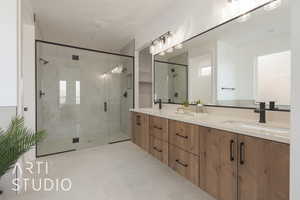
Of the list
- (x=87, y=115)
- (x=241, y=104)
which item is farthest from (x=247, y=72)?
(x=87, y=115)

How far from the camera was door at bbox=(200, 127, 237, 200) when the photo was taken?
118 cm

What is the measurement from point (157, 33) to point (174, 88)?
1.11 m

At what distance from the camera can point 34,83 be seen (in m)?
2.63

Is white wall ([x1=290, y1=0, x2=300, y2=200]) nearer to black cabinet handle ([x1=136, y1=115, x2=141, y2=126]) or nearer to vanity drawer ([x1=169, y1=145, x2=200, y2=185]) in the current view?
vanity drawer ([x1=169, y1=145, x2=200, y2=185])

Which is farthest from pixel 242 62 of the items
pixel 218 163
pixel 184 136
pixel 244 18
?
pixel 218 163

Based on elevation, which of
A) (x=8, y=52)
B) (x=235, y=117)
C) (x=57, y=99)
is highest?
(x=8, y=52)

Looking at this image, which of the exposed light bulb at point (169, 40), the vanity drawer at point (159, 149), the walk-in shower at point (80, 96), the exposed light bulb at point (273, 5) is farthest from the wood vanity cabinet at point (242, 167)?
the walk-in shower at point (80, 96)

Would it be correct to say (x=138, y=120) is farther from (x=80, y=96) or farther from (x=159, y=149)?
(x=80, y=96)

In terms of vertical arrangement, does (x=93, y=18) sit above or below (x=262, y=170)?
above

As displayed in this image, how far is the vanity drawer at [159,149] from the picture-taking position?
1963mm

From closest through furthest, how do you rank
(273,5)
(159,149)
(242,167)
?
(242,167), (273,5), (159,149)

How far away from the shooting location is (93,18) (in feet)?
9.82

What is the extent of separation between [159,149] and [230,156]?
104 centimetres

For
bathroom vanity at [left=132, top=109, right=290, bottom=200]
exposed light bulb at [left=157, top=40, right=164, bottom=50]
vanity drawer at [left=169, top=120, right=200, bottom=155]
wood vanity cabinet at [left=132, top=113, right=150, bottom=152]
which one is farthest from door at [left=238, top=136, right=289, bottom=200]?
exposed light bulb at [left=157, top=40, right=164, bottom=50]
